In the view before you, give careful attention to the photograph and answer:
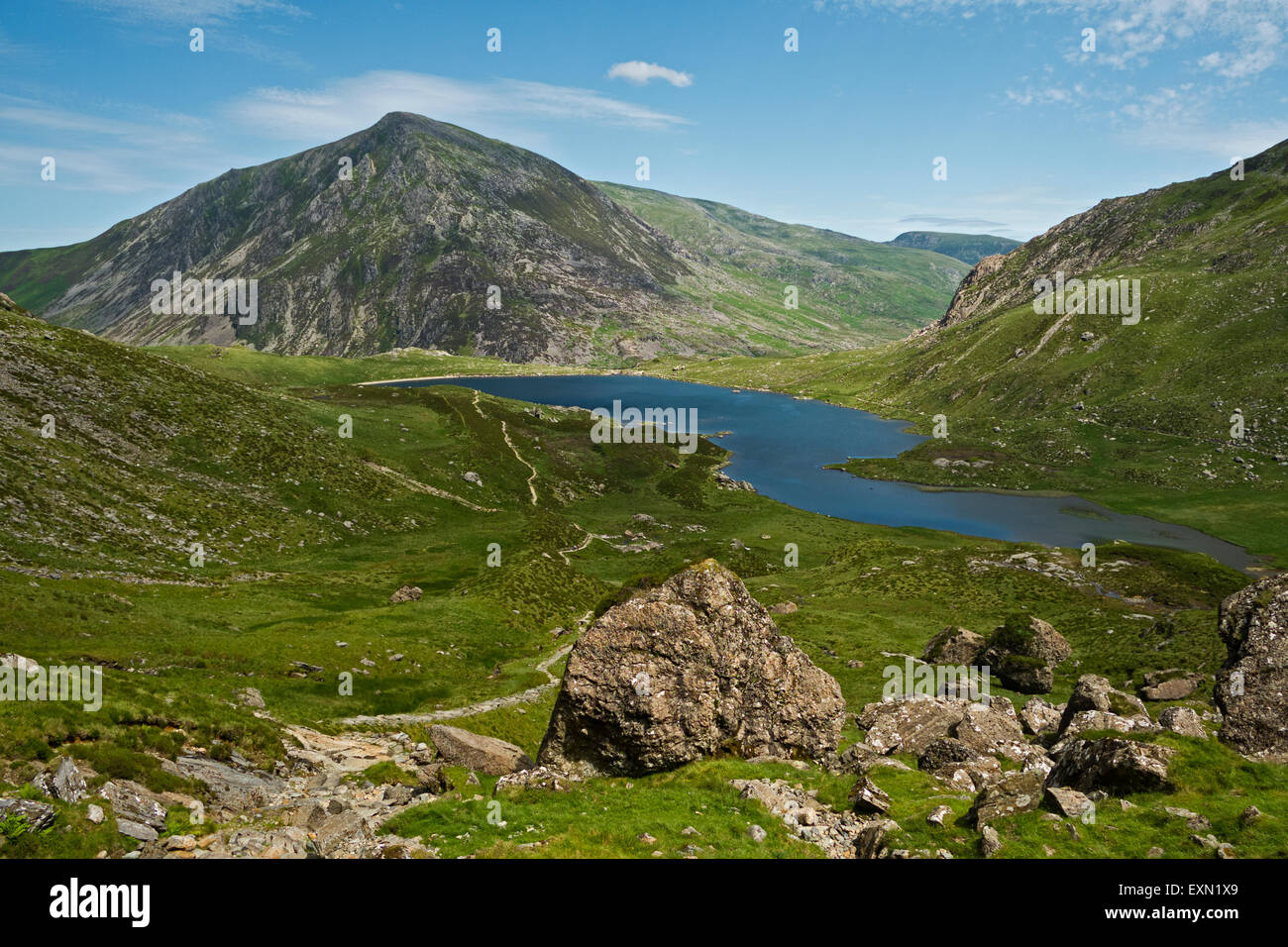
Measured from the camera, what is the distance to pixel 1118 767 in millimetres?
23031

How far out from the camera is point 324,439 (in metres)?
121

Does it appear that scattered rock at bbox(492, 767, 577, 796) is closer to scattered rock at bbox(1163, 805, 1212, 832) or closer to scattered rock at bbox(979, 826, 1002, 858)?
scattered rock at bbox(979, 826, 1002, 858)

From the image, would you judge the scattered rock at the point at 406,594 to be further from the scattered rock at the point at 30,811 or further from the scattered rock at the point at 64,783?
the scattered rock at the point at 30,811

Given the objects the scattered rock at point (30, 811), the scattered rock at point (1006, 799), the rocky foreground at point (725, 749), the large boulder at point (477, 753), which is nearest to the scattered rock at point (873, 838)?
the rocky foreground at point (725, 749)

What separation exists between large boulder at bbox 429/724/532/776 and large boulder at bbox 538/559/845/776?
446 cm

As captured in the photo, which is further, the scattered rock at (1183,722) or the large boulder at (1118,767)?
the scattered rock at (1183,722)

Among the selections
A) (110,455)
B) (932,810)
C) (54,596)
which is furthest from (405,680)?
(110,455)

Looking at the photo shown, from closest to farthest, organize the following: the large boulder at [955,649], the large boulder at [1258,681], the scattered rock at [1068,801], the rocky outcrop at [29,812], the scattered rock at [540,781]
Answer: the rocky outcrop at [29,812], the scattered rock at [1068,801], the scattered rock at [540,781], the large boulder at [1258,681], the large boulder at [955,649]

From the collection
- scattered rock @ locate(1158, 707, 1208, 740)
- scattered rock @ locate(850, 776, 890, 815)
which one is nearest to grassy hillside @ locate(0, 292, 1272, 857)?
scattered rock @ locate(850, 776, 890, 815)

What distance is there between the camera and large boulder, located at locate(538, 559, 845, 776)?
101 ft

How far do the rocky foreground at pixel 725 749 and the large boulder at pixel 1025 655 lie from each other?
16.0m

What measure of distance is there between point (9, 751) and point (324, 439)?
109063 millimetres

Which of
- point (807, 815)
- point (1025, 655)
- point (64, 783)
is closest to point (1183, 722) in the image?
point (807, 815)

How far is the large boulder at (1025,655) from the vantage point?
56125 millimetres
